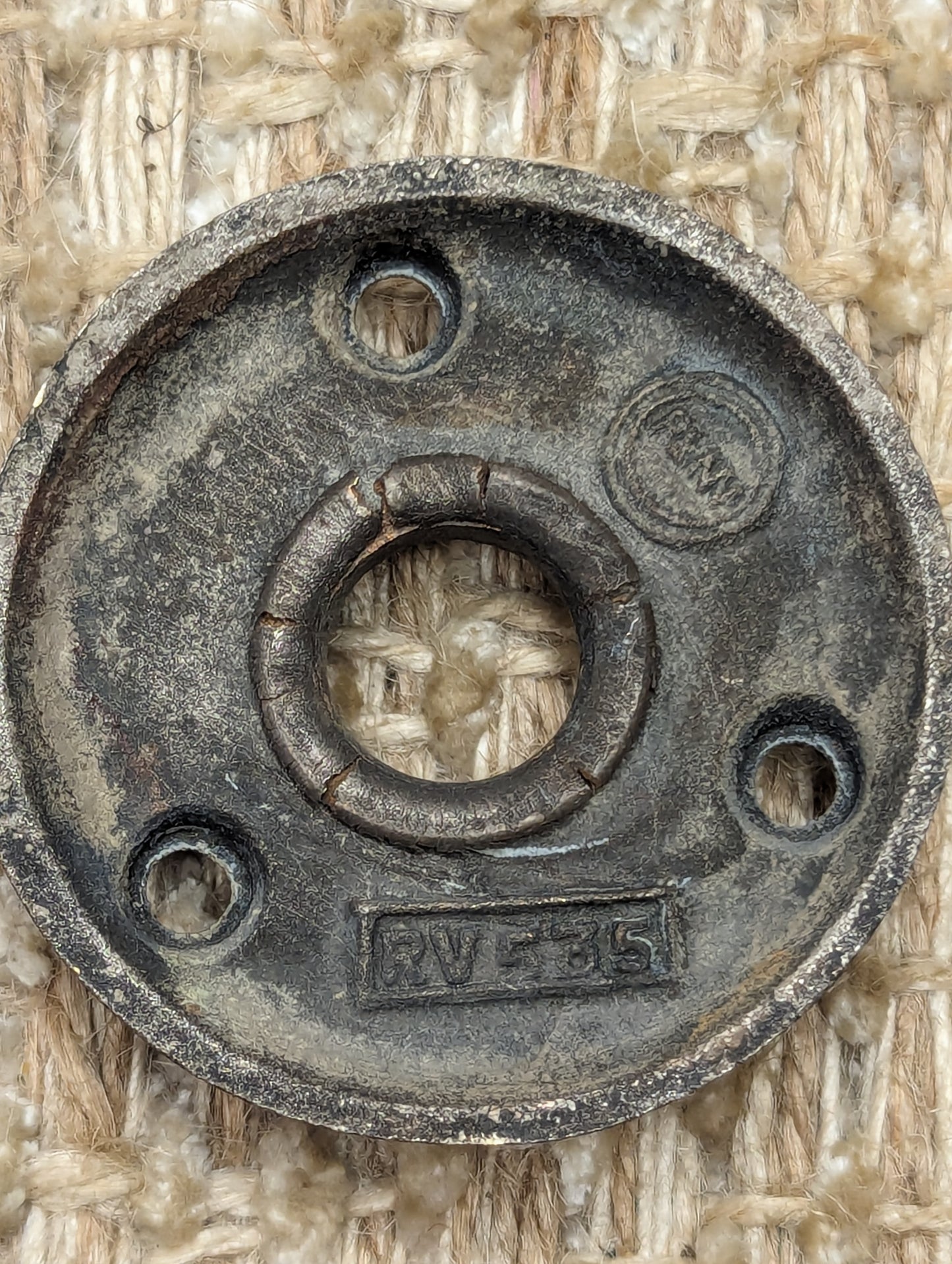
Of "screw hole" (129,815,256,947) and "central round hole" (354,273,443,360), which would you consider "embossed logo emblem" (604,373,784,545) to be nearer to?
"central round hole" (354,273,443,360)

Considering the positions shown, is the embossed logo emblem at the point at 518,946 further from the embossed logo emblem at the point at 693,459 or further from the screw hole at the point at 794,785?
the embossed logo emblem at the point at 693,459

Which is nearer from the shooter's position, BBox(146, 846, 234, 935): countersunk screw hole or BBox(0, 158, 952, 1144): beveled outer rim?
BBox(0, 158, 952, 1144): beveled outer rim

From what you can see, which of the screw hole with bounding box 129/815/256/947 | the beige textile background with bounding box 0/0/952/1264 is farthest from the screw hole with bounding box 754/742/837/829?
the screw hole with bounding box 129/815/256/947

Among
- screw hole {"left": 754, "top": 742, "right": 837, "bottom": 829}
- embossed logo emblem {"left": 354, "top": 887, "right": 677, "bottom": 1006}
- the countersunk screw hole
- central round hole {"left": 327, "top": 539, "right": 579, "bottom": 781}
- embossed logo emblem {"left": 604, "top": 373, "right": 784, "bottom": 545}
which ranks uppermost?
embossed logo emblem {"left": 604, "top": 373, "right": 784, "bottom": 545}

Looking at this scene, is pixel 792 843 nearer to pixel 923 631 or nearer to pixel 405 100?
pixel 923 631

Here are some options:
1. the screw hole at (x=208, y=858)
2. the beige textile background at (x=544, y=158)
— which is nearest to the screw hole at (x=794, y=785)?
the beige textile background at (x=544, y=158)

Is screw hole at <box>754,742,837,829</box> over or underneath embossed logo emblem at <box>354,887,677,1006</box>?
over

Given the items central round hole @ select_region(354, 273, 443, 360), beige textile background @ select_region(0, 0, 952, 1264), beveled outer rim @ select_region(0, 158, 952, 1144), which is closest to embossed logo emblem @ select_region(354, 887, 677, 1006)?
beveled outer rim @ select_region(0, 158, 952, 1144)
